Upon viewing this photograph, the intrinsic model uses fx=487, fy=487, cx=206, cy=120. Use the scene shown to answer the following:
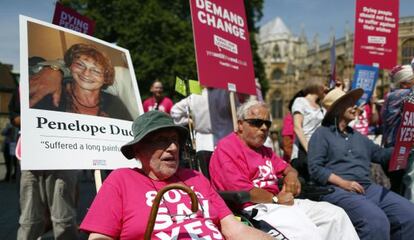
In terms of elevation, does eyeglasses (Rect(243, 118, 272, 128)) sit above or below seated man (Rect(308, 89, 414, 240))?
above

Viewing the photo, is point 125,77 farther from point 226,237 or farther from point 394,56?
point 394,56

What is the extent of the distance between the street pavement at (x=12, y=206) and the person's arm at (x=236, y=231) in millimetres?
2910

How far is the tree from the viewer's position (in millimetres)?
28219

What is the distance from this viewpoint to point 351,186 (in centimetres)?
454

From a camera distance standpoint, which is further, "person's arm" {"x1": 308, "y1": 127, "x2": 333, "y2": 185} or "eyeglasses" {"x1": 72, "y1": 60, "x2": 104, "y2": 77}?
"person's arm" {"x1": 308, "y1": 127, "x2": 333, "y2": 185}

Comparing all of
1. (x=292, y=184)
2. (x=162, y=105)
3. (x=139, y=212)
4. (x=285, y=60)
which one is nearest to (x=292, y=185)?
(x=292, y=184)

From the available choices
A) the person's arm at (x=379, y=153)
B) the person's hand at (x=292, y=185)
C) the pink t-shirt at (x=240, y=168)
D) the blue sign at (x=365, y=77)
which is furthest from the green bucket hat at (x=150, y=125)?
the blue sign at (x=365, y=77)

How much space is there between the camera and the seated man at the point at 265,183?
3.74 meters

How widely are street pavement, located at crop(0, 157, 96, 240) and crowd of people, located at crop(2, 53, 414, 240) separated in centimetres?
154

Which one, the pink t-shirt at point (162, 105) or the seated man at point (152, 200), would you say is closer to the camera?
the seated man at point (152, 200)

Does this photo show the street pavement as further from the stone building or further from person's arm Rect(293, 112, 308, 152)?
the stone building

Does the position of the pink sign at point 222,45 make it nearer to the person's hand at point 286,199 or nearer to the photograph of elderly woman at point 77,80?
the photograph of elderly woman at point 77,80

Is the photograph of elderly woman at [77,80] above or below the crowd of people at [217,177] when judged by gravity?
above

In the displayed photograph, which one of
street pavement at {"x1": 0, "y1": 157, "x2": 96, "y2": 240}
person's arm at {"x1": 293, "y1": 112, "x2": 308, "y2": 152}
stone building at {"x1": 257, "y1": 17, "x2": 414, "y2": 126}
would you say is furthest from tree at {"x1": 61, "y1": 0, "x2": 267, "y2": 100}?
stone building at {"x1": 257, "y1": 17, "x2": 414, "y2": 126}
